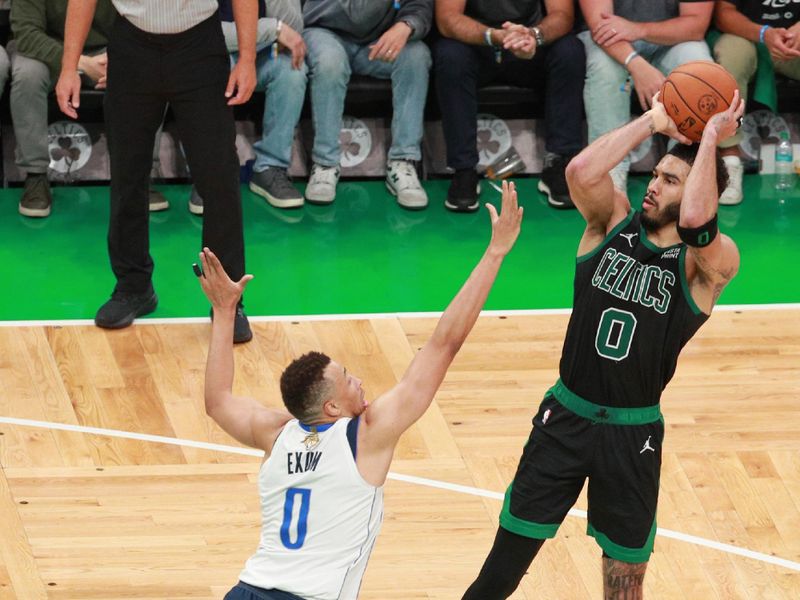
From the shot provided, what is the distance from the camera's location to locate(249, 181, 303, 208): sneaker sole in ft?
30.8

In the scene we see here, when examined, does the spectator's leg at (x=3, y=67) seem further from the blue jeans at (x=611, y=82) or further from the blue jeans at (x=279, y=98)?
the blue jeans at (x=611, y=82)

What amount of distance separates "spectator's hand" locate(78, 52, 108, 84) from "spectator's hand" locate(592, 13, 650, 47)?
2.98 m

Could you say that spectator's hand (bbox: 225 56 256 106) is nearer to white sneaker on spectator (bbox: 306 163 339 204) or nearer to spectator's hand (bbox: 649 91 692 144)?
white sneaker on spectator (bbox: 306 163 339 204)

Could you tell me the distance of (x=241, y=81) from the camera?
7504 millimetres

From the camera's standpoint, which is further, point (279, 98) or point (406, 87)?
point (406, 87)

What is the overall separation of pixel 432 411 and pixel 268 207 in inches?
112

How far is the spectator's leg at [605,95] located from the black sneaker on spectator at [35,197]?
10.9ft

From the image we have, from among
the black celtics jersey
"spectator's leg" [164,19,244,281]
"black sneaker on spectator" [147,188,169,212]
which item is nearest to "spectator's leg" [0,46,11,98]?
"black sneaker on spectator" [147,188,169,212]

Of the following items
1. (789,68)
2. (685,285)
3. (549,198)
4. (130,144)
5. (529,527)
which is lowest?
(549,198)

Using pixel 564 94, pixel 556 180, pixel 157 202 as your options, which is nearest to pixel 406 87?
pixel 564 94

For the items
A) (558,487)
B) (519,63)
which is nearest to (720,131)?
(558,487)

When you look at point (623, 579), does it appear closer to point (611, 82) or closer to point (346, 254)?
point (346, 254)

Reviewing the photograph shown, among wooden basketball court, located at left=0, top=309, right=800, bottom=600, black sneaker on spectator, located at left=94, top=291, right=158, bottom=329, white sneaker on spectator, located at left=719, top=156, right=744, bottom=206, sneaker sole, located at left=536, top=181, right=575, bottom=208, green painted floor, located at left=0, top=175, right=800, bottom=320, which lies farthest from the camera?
white sneaker on spectator, located at left=719, top=156, right=744, bottom=206

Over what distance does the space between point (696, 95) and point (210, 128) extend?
9.61 feet
